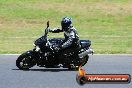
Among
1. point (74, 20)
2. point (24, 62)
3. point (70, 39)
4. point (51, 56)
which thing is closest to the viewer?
point (70, 39)

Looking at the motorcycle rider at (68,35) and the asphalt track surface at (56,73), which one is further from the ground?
the motorcycle rider at (68,35)

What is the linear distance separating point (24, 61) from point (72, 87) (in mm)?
3244

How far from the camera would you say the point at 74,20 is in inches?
1336

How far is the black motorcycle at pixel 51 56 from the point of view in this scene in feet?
48.4

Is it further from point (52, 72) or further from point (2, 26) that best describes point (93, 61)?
point (2, 26)

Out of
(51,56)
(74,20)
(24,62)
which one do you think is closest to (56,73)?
(51,56)

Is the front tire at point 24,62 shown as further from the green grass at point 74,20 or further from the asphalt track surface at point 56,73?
the green grass at point 74,20

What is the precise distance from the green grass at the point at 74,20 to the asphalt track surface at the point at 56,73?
9.32 ft

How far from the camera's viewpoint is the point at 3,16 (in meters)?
34.1


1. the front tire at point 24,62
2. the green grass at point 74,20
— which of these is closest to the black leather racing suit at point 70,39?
the front tire at point 24,62

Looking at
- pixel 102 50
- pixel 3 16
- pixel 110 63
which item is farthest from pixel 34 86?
pixel 3 16

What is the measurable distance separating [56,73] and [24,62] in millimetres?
960

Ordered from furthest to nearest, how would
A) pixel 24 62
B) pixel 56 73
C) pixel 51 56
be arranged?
1. pixel 51 56
2. pixel 24 62
3. pixel 56 73

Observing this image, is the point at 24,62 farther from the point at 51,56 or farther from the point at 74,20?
the point at 74,20
